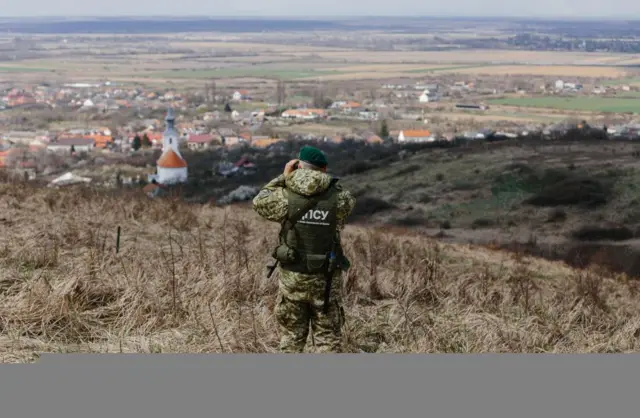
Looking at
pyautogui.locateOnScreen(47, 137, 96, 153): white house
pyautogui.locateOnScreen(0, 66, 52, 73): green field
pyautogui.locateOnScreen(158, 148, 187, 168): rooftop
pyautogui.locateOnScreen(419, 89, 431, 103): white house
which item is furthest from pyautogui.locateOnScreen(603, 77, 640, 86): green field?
pyautogui.locateOnScreen(0, 66, 52, 73): green field

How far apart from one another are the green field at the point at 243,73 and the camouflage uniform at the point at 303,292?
263 feet

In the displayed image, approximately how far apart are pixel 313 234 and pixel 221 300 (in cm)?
145

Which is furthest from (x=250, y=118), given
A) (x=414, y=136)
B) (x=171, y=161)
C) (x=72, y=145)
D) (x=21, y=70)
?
(x=21, y=70)

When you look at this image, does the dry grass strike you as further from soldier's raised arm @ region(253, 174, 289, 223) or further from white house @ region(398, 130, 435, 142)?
white house @ region(398, 130, 435, 142)

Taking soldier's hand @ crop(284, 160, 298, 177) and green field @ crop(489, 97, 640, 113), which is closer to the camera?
soldier's hand @ crop(284, 160, 298, 177)

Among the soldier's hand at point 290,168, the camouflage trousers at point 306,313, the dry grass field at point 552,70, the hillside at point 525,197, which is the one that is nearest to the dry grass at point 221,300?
the camouflage trousers at point 306,313

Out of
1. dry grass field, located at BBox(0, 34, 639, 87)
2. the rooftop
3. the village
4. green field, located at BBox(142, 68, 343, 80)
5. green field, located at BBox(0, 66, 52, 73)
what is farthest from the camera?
green field, located at BBox(142, 68, 343, 80)

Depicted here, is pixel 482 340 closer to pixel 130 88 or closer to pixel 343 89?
pixel 343 89

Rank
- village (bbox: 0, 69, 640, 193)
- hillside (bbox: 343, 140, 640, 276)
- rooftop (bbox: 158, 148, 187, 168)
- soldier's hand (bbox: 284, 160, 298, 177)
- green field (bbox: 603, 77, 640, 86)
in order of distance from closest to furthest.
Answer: soldier's hand (bbox: 284, 160, 298, 177)
hillside (bbox: 343, 140, 640, 276)
rooftop (bbox: 158, 148, 187, 168)
village (bbox: 0, 69, 640, 193)
green field (bbox: 603, 77, 640, 86)

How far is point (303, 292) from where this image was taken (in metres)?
4.17

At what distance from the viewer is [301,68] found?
301ft

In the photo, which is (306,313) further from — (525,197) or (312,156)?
(525,197)

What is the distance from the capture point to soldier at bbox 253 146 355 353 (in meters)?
4.02

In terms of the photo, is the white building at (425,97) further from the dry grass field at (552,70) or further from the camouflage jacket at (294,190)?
the camouflage jacket at (294,190)
